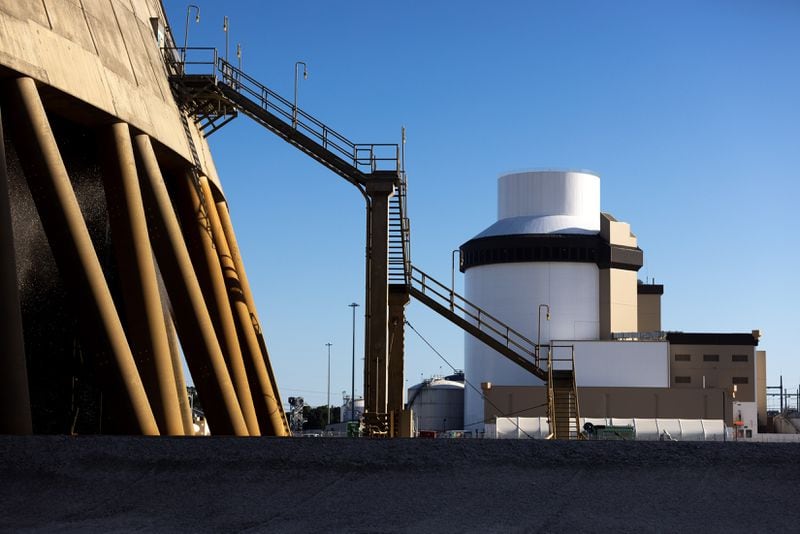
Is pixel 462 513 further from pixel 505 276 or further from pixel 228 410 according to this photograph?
pixel 505 276

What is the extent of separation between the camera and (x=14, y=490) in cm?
1241

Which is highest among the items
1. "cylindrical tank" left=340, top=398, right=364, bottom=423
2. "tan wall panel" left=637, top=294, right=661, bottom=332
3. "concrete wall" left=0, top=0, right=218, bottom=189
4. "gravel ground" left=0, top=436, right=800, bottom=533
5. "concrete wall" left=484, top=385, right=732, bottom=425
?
"concrete wall" left=0, top=0, right=218, bottom=189

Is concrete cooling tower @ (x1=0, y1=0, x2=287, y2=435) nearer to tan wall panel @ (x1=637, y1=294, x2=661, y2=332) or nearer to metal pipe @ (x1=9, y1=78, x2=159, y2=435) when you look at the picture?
metal pipe @ (x1=9, y1=78, x2=159, y2=435)

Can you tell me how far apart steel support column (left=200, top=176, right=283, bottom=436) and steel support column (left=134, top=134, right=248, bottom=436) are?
4.50 metres

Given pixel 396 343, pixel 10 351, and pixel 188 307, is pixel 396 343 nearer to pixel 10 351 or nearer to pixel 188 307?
pixel 188 307

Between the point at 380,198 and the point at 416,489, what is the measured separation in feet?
69.4

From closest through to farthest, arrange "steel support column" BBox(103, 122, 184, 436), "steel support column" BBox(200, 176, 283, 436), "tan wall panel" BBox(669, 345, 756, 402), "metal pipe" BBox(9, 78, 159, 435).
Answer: "metal pipe" BBox(9, 78, 159, 435) → "steel support column" BBox(103, 122, 184, 436) → "steel support column" BBox(200, 176, 283, 436) → "tan wall panel" BBox(669, 345, 756, 402)

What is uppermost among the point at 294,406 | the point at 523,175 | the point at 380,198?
the point at 523,175

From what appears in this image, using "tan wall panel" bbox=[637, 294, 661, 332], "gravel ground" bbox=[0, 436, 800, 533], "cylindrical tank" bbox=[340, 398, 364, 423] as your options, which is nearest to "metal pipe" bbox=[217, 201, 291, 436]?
"gravel ground" bbox=[0, 436, 800, 533]

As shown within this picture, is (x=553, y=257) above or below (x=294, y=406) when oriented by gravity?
above

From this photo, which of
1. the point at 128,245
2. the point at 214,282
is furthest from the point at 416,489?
the point at 214,282

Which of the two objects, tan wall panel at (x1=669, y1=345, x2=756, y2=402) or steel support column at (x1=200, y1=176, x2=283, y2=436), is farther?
tan wall panel at (x1=669, y1=345, x2=756, y2=402)

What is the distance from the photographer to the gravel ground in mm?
11148

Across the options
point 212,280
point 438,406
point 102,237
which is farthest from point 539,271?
point 102,237
